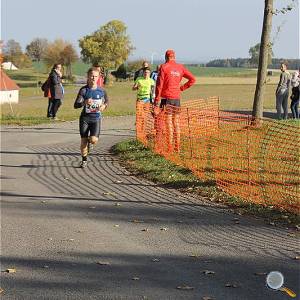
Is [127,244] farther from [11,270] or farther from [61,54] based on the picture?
[61,54]

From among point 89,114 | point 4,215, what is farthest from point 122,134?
point 4,215

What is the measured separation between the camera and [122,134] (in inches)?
679

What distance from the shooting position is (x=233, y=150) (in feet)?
35.2

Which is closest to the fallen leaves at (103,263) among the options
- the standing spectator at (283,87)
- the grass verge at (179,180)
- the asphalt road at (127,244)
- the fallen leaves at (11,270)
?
the asphalt road at (127,244)

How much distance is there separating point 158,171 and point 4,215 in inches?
138

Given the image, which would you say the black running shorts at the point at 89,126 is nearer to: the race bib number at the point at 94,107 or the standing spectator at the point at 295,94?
the race bib number at the point at 94,107

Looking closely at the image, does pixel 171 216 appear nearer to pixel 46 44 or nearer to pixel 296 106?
pixel 296 106

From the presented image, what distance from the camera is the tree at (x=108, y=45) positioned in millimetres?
105062

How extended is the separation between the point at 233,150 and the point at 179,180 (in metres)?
1.43

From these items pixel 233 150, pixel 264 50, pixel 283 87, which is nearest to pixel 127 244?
pixel 233 150

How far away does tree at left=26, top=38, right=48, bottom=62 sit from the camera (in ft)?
→ 370

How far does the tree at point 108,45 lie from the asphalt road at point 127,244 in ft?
315

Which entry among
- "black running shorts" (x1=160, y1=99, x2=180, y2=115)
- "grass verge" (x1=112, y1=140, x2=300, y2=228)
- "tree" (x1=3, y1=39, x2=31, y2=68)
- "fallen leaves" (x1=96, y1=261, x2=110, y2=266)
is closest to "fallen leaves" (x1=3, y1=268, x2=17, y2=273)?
"fallen leaves" (x1=96, y1=261, x2=110, y2=266)

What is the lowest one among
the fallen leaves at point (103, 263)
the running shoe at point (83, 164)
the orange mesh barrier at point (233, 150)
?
the running shoe at point (83, 164)
